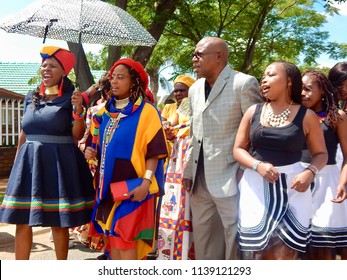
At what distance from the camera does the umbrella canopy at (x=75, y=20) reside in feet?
14.8

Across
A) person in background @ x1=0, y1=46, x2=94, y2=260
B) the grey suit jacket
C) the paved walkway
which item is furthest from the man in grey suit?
the paved walkway

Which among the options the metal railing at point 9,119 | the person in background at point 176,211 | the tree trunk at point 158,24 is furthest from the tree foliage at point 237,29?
the person in background at point 176,211

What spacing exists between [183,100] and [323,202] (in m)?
2.02

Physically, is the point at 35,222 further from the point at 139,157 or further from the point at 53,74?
the point at 53,74

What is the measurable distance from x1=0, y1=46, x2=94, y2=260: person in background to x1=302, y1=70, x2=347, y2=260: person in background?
1813 mm

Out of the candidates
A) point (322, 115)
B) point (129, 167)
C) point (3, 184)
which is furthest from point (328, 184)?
point (3, 184)

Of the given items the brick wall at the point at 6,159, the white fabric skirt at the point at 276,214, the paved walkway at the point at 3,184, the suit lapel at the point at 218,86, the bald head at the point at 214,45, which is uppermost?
the bald head at the point at 214,45

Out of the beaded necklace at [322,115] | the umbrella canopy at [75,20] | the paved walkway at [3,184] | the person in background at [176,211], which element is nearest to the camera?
the beaded necklace at [322,115]

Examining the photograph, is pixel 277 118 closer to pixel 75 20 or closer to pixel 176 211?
pixel 176 211

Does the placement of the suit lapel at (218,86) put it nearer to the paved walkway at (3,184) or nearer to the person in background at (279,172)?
the person in background at (279,172)

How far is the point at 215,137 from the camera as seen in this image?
12.1 ft

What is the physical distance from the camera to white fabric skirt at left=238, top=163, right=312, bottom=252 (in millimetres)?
3031

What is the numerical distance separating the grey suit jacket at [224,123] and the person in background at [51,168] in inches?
39.4

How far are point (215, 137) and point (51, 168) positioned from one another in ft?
4.33
